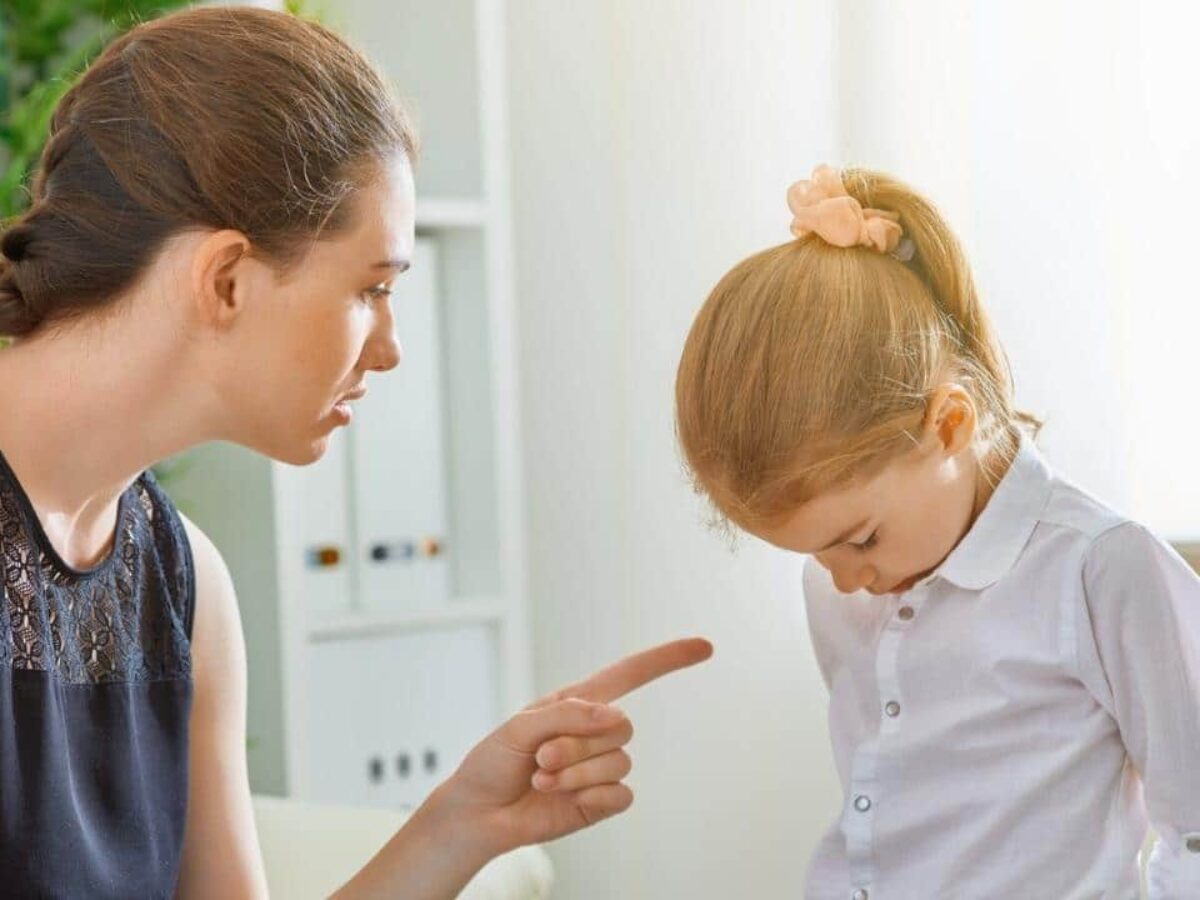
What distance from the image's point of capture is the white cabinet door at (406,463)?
2391 mm

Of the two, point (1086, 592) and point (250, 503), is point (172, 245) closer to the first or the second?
point (1086, 592)

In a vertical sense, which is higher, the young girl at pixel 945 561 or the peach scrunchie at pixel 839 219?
the peach scrunchie at pixel 839 219

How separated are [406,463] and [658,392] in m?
0.44

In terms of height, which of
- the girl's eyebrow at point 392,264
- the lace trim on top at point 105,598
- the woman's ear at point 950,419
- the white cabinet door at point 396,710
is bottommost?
the white cabinet door at point 396,710

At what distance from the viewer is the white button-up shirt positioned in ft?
3.81

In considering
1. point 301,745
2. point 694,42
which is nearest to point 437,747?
point 301,745

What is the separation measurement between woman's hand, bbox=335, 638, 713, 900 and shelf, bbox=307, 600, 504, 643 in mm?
1036

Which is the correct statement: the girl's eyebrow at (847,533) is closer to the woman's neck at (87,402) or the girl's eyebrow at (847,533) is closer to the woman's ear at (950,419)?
the woman's ear at (950,419)

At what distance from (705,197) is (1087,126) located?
52 centimetres

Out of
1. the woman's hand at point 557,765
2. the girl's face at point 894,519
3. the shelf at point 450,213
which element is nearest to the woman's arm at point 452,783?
the woman's hand at point 557,765

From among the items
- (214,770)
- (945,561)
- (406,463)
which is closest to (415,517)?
(406,463)

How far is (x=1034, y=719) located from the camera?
4.04ft

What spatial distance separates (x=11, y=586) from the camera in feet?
3.94

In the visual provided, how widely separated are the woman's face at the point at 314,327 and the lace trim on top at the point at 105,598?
0.16 m
